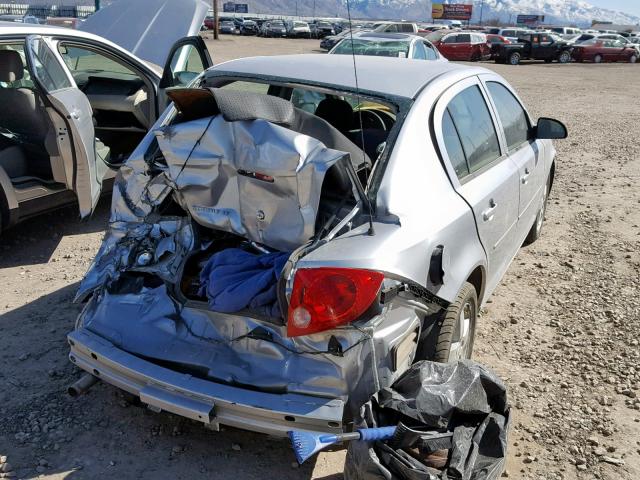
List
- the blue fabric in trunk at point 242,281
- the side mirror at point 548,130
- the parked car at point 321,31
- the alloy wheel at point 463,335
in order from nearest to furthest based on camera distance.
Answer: the blue fabric in trunk at point 242,281
the alloy wheel at point 463,335
the side mirror at point 548,130
the parked car at point 321,31

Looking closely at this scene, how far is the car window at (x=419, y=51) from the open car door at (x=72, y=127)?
24.8ft

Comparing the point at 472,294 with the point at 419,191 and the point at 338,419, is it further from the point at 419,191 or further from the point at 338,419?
the point at 338,419

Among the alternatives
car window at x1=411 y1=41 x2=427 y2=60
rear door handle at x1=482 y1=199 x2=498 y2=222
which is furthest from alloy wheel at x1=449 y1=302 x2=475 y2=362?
car window at x1=411 y1=41 x2=427 y2=60

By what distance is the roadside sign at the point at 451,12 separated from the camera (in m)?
98.9

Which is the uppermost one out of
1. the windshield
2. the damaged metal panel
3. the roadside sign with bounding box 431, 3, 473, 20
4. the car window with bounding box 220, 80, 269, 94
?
the car window with bounding box 220, 80, 269, 94

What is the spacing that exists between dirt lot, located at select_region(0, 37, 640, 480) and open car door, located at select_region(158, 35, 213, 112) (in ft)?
4.77

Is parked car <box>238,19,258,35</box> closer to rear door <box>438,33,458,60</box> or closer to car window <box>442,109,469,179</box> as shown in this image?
rear door <box>438,33,458,60</box>

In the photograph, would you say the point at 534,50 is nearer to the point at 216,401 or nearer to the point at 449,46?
the point at 449,46

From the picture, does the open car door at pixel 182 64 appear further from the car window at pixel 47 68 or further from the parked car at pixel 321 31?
the parked car at pixel 321 31

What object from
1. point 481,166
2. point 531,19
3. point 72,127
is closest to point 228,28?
point 72,127

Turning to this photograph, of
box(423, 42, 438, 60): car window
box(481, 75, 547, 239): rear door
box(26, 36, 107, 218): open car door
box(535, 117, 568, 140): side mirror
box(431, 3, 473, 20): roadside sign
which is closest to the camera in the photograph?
box(481, 75, 547, 239): rear door

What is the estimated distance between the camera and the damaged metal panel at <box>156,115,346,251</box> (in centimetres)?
292

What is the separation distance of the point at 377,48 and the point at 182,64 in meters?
6.28

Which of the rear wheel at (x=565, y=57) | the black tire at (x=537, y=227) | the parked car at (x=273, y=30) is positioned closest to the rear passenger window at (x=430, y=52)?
the black tire at (x=537, y=227)
